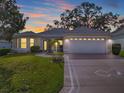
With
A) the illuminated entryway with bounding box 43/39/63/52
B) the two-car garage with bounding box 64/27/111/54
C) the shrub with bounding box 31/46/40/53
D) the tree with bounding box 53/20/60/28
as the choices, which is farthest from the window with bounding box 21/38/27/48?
the tree with bounding box 53/20/60/28

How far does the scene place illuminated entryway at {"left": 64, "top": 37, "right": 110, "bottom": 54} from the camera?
37.2 metres

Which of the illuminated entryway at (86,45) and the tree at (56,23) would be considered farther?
the tree at (56,23)

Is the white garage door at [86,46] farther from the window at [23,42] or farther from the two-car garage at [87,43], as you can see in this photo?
the window at [23,42]

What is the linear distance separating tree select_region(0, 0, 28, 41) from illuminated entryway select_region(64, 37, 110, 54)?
25.0 feet

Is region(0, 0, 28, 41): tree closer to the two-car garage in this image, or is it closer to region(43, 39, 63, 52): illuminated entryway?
region(43, 39, 63, 52): illuminated entryway

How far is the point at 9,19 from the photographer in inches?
1309

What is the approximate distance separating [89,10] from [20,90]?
1879 inches

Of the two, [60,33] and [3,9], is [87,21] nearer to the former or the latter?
[60,33]

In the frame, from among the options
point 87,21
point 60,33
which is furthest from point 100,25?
point 60,33

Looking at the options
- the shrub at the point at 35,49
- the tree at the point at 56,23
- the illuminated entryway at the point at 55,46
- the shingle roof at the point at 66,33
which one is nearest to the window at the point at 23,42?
the shingle roof at the point at 66,33

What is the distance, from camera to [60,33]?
41.8m

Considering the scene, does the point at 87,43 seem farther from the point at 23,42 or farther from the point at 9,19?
the point at 9,19

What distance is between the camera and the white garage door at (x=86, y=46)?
37188 millimetres

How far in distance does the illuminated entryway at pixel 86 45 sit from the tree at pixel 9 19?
25.0ft
